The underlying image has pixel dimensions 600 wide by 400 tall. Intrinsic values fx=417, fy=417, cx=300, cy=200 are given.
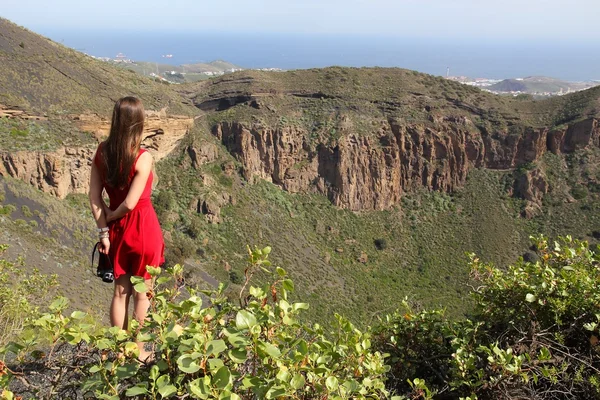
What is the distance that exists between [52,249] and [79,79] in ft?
48.7

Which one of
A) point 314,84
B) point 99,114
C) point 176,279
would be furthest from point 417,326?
point 314,84

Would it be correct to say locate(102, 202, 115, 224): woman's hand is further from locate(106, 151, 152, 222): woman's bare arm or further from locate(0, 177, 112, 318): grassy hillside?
locate(0, 177, 112, 318): grassy hillside

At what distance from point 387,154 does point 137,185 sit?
3959 cm

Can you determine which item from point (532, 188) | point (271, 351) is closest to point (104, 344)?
point (271, 351)

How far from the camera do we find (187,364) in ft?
6.81

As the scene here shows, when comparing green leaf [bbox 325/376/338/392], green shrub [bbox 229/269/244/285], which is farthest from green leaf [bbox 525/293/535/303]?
green shrub [bbox 229/269/244/285]

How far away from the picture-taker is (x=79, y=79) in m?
29.4

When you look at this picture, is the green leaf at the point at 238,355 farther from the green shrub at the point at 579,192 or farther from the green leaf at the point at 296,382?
the green shrub at the point at 579,192

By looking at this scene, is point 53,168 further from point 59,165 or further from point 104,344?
point 104,344

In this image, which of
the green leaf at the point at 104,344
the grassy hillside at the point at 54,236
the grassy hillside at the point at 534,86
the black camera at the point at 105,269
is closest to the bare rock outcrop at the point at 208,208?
the grassy hillside at the point at 54,236

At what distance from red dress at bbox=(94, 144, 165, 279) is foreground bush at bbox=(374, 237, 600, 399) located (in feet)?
8.78

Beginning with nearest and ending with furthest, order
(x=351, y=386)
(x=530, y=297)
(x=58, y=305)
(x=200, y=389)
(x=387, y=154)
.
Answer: (x=200, y=389), (x=351, y=386), (x=58, y=305), (x=530, y=297), (x=387, y=154)

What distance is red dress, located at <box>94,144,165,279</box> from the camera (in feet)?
13.4

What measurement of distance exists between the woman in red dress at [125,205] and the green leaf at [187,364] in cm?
197
